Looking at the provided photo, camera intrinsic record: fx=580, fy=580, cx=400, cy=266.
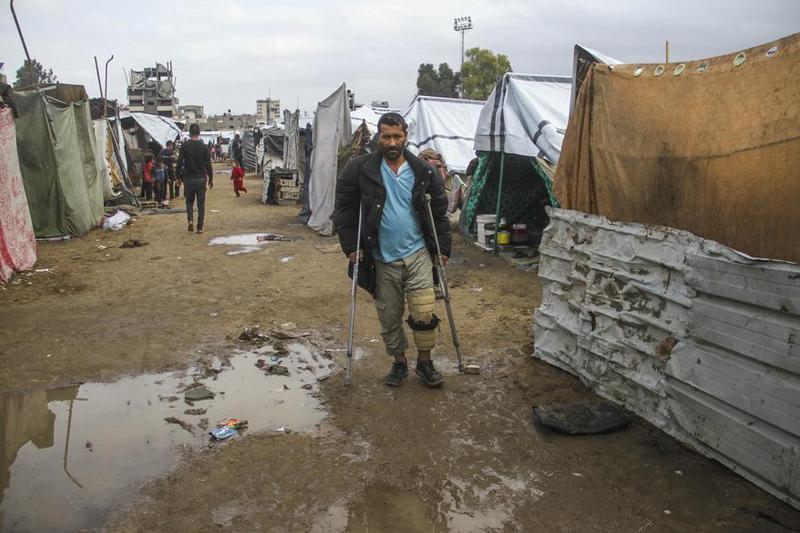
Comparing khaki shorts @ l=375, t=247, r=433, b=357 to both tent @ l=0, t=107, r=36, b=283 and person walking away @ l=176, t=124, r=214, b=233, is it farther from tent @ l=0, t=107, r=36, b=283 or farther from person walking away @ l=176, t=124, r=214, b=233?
person walking away @ l=176, t=124, r=214, b=233

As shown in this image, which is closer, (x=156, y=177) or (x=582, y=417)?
(x=582, y=417)

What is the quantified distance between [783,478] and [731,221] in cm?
145

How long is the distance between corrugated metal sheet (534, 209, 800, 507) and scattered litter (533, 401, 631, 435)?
19 cm

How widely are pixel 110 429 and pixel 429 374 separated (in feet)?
7.65

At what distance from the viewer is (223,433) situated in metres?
3.88

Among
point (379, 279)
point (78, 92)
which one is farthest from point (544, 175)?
point (78, 92)

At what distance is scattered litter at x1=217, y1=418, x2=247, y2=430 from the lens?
13.2 ft

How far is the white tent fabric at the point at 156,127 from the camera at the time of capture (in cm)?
2388

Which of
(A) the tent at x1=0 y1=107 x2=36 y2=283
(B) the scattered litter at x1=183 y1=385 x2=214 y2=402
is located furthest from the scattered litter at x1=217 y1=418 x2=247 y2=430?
(A) the tent at x1=0 y1=107 x2=36 y2=283

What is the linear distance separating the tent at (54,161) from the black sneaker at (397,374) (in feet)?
30.8

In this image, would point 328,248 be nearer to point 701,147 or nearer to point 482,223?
point 482,223

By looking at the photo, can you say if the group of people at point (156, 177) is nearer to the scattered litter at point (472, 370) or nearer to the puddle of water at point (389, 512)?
the scattered litter at point (472, 370)

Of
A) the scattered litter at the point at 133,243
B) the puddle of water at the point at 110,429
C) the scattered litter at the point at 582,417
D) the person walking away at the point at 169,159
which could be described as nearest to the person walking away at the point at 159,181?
the person walking away at the point at 169,159

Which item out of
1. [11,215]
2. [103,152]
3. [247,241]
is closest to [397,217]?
[11,215]
